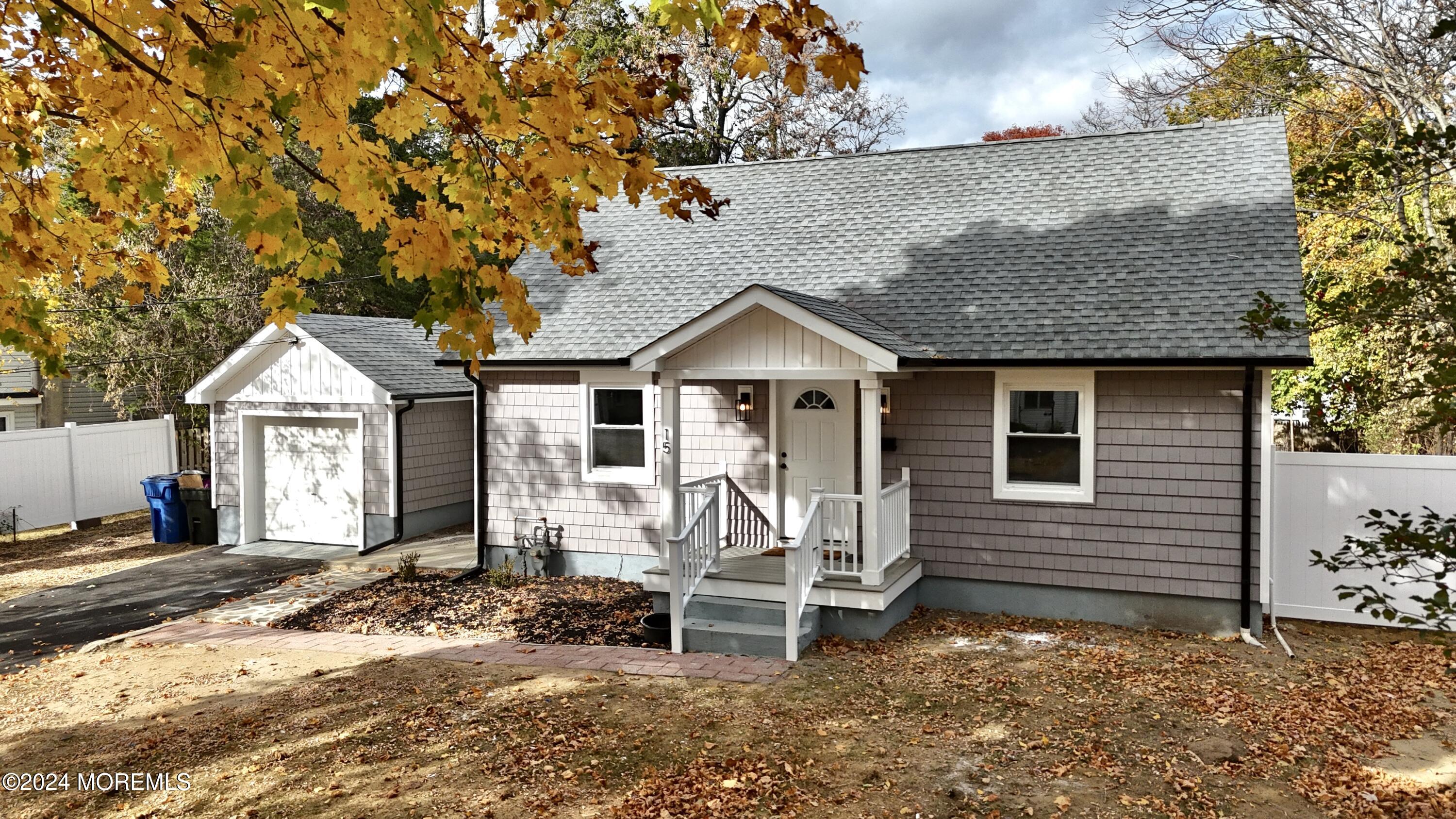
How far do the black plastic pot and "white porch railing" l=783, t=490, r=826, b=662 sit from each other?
1233mm

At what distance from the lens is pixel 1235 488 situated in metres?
9.49

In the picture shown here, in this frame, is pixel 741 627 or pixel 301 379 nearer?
pixel 741 627

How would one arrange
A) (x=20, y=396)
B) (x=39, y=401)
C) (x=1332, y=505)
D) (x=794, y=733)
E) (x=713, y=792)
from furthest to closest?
(x=39, y=401), (x=20, y=396), (x=1332, y=505), (x=794, y=733), (x=713, y=792)

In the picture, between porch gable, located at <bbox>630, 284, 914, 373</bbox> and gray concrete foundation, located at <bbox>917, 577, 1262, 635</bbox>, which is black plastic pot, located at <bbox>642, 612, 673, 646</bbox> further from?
gray concrete foundation, located at <bbox>917, 577, 1262, 635</bbox>

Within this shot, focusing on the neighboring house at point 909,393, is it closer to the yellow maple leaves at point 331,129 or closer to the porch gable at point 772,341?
the porch gable at point 772,341

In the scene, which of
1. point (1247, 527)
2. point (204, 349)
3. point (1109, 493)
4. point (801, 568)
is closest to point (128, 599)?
point (801, 568)

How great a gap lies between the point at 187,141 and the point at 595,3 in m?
23.5

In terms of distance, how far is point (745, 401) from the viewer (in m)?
11.6

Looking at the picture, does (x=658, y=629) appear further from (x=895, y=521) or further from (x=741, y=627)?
(x=895, y=521)

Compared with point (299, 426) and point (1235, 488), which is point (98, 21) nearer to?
point (1235, 488)

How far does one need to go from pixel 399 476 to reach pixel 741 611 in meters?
7.55

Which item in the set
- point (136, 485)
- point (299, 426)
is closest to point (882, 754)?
point (299, 426)

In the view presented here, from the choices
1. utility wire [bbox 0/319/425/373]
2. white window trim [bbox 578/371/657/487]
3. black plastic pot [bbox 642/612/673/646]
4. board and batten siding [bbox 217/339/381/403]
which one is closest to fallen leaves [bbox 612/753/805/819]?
black plastic pot [bbox 642/612/673/646]

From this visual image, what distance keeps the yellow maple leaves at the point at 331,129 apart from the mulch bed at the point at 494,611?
5610 millimetres
